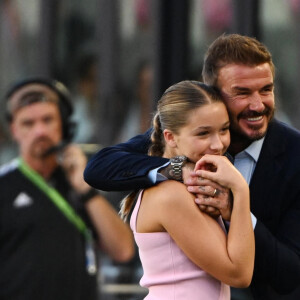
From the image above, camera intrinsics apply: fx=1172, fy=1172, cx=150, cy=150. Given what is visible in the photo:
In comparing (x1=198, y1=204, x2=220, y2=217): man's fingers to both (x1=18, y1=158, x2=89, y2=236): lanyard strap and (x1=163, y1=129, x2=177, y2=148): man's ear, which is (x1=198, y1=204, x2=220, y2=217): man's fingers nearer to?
(x1=163, y1=129, x2=177, y2=148): man's ear

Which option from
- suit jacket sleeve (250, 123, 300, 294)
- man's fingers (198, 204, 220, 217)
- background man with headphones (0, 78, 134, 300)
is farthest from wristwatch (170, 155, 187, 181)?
background man with headphones (0, 78, 134, 300)

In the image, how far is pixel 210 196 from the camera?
346cm

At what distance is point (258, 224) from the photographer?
11.7ft

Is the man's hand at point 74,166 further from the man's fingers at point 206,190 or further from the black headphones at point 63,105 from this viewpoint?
the man's fingers at point 206,190

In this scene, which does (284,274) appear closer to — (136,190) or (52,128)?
(136,190)

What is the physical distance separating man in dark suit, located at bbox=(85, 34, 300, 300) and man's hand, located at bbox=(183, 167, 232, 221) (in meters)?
0.15

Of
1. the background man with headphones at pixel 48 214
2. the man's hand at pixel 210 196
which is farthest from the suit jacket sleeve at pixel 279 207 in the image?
the background man with headphones at pixel 48 214

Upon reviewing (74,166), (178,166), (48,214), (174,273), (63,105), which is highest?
(178,166)

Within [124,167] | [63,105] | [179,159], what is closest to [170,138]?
[179,159]

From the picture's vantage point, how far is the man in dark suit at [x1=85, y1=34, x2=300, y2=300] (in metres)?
3.63

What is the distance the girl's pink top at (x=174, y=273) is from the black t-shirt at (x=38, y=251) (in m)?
1.96

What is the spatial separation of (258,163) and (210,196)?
0.37 metres

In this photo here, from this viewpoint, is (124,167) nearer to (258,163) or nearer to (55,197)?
(258,163)

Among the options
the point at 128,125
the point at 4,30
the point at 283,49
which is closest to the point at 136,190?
the point at 283,49
